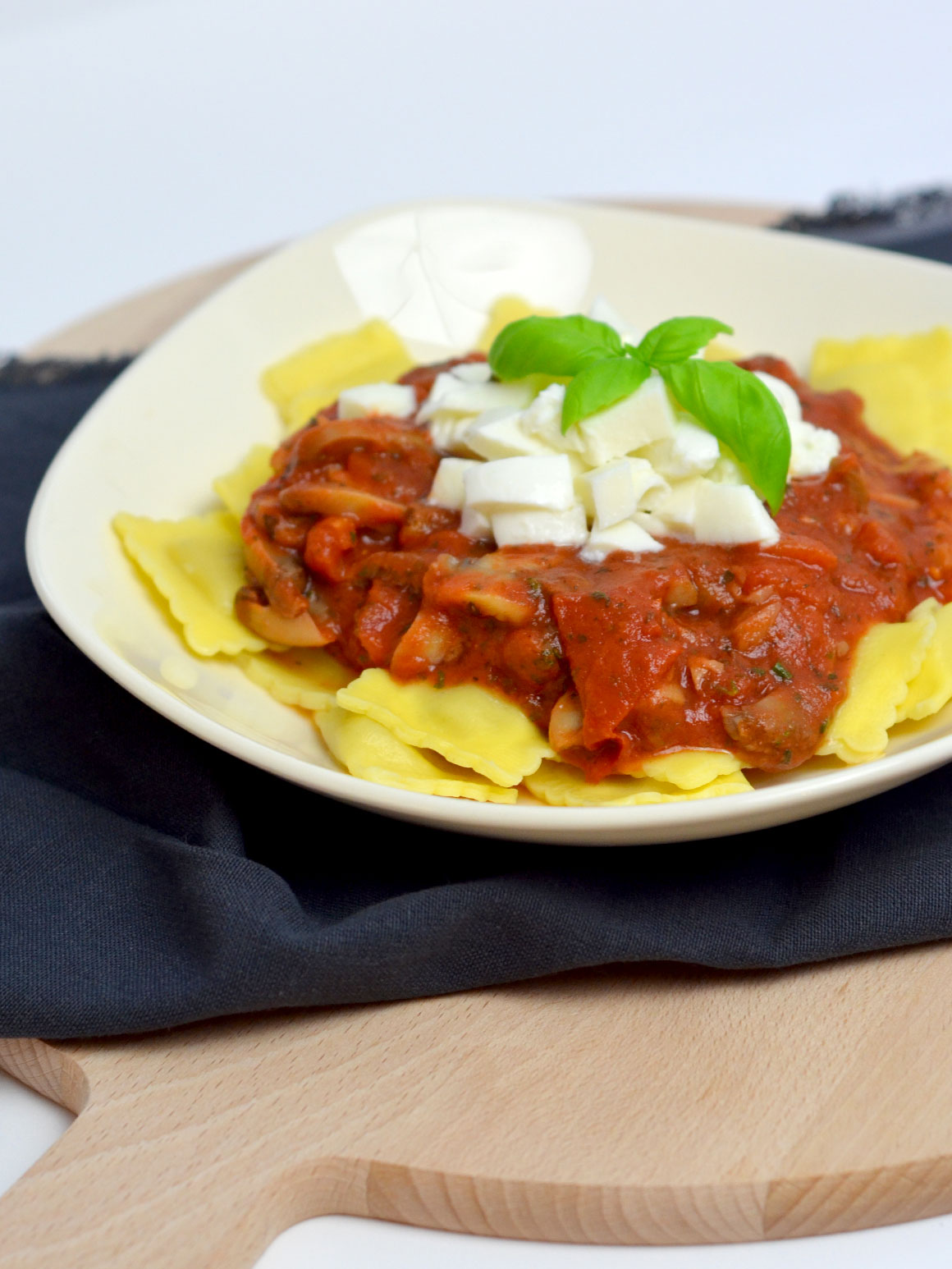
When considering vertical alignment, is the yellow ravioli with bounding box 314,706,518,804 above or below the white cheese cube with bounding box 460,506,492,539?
Result: below

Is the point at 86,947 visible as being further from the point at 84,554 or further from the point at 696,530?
the point at 696,530

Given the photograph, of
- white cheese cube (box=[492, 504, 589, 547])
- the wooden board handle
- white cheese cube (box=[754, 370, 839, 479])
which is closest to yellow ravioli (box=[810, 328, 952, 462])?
white cheese cube (box=[754, 370, 839, 479])

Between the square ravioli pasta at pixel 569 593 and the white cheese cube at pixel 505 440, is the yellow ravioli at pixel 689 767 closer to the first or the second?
the square ravioli pasta at pixel 569 593

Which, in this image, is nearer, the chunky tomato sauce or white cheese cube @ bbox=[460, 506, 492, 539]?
the chunky tomato sauce

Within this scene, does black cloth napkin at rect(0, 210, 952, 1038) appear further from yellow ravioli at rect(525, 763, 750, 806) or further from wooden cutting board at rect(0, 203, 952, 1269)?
yellow ravioli at rect(525, 763, 750, 806)

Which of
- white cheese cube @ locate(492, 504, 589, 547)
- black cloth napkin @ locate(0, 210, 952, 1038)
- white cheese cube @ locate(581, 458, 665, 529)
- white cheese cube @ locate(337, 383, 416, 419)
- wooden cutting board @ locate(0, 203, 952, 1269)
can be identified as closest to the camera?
wooden cutting board @ locate(0, 203, 952, 1269)

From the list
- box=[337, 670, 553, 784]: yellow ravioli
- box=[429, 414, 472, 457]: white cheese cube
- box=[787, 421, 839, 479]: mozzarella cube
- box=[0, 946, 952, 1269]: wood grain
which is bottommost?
box=[0, 946, 952, 1269]: wood grain

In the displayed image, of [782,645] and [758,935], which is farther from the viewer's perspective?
[782,645]

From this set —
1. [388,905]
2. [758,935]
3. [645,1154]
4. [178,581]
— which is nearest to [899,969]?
[758,935]
